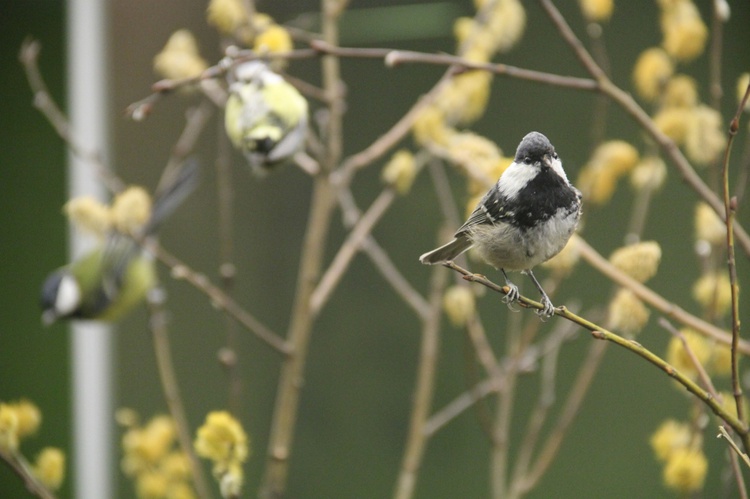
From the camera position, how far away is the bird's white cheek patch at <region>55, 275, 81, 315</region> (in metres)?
1.41

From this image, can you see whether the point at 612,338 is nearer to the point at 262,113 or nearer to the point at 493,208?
the point at 493,208

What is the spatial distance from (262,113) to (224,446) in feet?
0.98

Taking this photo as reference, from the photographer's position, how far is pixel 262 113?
0.75 m

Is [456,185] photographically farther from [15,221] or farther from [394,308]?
[15,221]

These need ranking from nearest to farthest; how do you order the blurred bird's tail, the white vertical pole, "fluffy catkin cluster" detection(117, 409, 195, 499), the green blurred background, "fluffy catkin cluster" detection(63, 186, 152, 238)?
1. "fluffy catkin cluster" detection(63, 186, 152, 238)
2. "fluffy catkin cluster" detection(117, 409, 195, 499)
3. the blurred bird's tail
4. the green blurred background
5. the white vertical pole

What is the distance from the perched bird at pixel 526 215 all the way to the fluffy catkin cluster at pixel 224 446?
0.21 meters

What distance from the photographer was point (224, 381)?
1896 millimetres

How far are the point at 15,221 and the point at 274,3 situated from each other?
31.0 inches

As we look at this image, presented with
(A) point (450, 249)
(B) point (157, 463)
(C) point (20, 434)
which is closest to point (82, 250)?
(B) point (157, 463)

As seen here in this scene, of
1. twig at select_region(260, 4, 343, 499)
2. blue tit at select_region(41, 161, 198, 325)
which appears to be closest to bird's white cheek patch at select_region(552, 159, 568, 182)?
twig at select_region(260, 4, 343, 499)

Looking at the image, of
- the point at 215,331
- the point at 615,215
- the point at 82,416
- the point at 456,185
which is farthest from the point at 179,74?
the point at 82,416

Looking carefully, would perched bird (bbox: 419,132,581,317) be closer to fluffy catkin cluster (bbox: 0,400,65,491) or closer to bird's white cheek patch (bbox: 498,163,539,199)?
bird's white cheek patch (bbox: 498,163,539,199)

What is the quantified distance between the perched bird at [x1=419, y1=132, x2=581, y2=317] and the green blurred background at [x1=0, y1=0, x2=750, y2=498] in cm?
84

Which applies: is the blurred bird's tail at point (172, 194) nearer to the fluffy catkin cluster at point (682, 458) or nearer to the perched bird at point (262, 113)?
the perched bird at point (262, 113)
